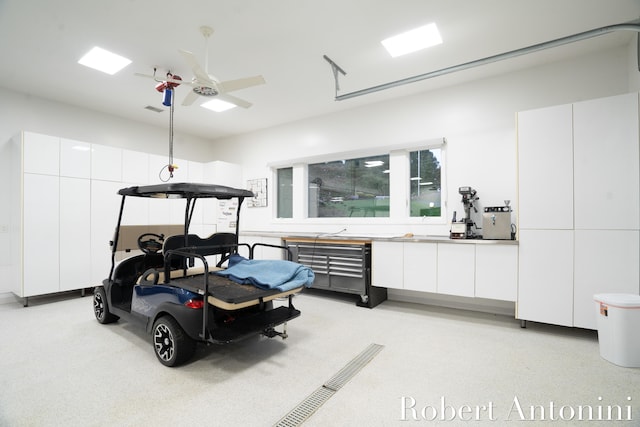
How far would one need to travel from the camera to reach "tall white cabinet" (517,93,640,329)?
9.03 feet

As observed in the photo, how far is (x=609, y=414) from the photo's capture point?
181 centimetres

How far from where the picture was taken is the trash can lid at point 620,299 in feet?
7.78

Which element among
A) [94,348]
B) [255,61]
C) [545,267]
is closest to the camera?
[94,348]

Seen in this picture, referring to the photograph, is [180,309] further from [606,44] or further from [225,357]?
[606,44]

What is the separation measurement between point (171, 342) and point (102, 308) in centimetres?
157

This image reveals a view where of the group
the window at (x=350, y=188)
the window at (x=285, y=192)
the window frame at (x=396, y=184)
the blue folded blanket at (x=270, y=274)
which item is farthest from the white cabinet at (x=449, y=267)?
the window at (x=285, y=192)

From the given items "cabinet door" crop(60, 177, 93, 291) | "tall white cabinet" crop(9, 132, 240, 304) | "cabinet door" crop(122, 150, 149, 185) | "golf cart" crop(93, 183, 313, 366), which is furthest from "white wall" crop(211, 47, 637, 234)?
"cabinet door" crop(60, 177, 93, 291)

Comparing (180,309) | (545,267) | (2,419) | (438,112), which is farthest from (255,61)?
(545,267)

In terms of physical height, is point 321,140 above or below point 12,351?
above

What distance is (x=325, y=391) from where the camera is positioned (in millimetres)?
2051

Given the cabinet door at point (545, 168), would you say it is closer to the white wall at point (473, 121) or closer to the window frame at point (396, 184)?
the white wall at point (473, 121)

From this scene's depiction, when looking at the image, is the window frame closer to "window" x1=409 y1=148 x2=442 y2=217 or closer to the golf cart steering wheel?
"window" x1=409 y1=148 x2=442 y2=217

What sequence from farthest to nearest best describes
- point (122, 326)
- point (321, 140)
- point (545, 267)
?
point (321, 140) → point (122, 326) → point (545, 267)

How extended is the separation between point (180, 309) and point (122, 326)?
156 centimetres
